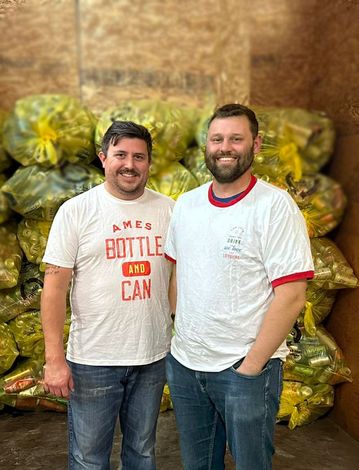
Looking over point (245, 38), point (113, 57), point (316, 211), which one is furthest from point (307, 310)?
point (113, 57)

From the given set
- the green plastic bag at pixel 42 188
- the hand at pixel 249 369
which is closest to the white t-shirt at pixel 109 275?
the hand at pixel 249 369

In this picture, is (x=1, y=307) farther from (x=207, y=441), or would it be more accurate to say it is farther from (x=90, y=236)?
(x=207, y=441)

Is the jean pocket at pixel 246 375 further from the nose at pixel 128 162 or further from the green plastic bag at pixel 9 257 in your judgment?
the green plastic bag at pixel 9 257

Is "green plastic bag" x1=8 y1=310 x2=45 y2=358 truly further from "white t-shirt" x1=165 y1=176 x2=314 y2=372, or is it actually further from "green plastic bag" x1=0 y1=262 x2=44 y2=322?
"white t-shirt" x1=165 y1=176 x2=314 y2=372

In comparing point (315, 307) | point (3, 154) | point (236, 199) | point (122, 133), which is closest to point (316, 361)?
point (315, 307)

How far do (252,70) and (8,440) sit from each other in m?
2.47

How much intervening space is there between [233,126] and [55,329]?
2.86 feet

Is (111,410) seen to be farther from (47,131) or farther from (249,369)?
(47,131)

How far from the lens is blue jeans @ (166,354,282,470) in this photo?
138 cm

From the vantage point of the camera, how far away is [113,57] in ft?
9.27

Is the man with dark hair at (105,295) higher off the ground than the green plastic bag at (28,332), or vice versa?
the man with dark hair at (105,295)

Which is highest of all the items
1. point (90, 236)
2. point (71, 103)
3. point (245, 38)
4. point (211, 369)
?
point (245, 38)

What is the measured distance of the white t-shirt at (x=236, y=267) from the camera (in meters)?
1.34

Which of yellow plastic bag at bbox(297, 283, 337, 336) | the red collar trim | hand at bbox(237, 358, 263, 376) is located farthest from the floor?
the red collar trim
